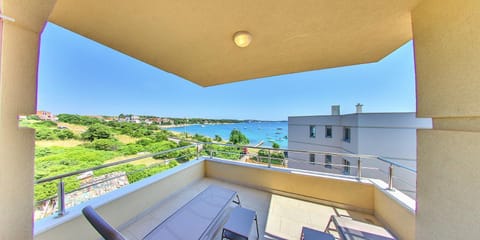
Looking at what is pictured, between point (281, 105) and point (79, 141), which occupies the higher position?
point (281, 105)

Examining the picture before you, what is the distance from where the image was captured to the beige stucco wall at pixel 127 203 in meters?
1.49

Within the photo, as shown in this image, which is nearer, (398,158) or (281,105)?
(398,158)

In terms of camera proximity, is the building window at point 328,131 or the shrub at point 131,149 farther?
the building window at point 328,131

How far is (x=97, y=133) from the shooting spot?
737 centimetres

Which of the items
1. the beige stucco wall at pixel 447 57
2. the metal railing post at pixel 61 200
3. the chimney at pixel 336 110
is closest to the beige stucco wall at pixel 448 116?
the beige stucco wall at pixel 447 57

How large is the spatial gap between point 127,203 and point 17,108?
2080 mm

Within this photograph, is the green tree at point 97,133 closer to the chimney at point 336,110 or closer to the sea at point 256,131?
the sea at point 256,131

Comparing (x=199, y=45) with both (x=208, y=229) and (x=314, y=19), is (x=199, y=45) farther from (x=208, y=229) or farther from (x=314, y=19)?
(x=208, y=229)

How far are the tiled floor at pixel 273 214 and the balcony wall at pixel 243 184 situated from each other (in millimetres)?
102

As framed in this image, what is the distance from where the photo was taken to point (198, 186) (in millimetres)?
3168

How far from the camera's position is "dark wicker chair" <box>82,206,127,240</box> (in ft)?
2.04

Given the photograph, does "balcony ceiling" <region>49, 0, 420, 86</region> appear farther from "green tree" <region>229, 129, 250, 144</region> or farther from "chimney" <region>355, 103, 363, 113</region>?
"green tree" <region>229, 129, 250, 144</region>

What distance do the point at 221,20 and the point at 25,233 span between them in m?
1.55

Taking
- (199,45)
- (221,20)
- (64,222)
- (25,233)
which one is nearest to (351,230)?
(25,233)
